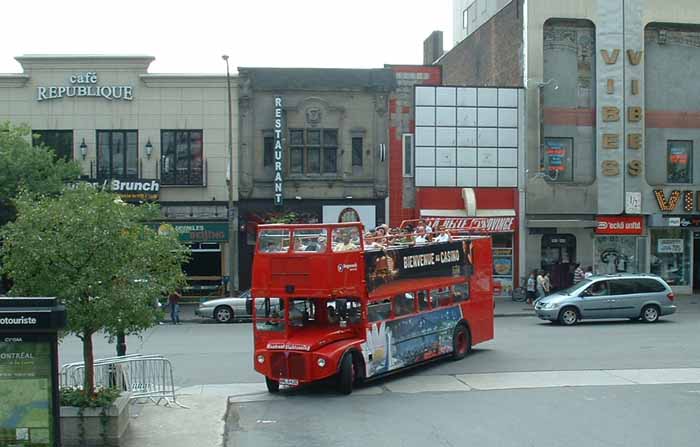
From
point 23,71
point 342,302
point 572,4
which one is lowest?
point 342,302

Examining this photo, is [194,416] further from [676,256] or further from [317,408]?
[676,256]

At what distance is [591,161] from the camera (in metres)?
37.1

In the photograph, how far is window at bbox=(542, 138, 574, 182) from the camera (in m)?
37.1

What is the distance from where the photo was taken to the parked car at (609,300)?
27281 mm

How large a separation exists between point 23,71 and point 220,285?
1228 centimetres

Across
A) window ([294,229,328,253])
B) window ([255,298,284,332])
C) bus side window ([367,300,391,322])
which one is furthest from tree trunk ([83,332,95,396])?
bus side window ([367,300,391,322])

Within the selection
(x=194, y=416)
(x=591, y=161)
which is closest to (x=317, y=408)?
(x=194, y=416)

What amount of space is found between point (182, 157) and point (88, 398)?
2561 cm

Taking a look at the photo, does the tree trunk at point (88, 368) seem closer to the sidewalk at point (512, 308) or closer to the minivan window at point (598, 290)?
the sidewalk at point (512, 308)

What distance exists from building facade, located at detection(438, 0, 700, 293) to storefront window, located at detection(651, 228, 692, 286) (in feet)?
1.55

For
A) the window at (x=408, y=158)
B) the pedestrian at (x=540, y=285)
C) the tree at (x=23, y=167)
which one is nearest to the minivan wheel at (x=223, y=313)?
the tree at (x=23, y=167)

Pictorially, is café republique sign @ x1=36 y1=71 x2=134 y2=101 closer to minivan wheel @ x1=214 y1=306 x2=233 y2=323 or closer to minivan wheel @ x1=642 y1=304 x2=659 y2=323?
minivan wheel @ x1=214 y1=306 x2=233 y2=323

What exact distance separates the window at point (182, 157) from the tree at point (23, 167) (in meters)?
4.91

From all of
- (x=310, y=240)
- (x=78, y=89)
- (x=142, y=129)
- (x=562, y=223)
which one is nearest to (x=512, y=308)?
(x=562, y=223)
